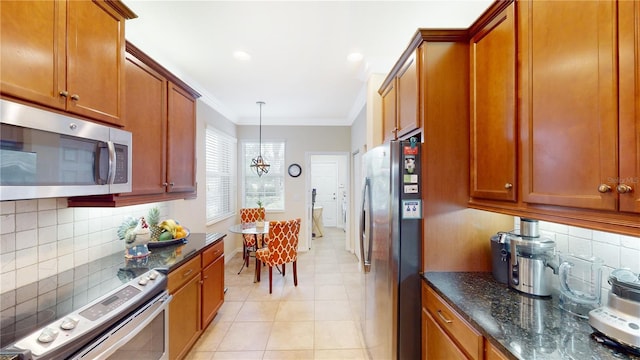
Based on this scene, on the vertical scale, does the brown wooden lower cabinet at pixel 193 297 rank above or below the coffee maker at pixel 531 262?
below

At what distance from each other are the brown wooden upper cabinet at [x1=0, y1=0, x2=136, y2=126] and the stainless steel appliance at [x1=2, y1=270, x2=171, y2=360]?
3.11 ft

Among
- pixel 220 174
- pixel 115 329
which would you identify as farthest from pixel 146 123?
pixel 220 174

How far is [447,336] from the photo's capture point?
125cm

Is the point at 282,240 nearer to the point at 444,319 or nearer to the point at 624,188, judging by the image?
the point at 444,319

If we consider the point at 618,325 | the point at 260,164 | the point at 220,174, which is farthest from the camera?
the point at 260,164

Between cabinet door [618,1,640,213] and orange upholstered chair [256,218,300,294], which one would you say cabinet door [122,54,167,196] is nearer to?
orange upholstered chair [256,218,300,294]

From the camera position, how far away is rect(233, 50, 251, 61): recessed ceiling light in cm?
259

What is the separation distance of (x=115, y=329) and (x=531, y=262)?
83.8 inches

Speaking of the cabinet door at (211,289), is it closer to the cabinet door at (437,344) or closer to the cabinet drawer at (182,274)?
the cabinet drawer at (182,274)

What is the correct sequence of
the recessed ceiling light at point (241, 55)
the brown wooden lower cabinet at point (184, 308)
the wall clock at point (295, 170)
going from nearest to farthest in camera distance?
the brown wooden lower cabinet at point (184, 308) < the recessed ceiling light at point (241, 55) < the wall clock at point (295, 170)

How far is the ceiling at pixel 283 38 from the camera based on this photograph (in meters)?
1.90

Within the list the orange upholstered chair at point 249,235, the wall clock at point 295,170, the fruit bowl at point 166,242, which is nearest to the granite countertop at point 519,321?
the fruit bowl at point 166,242

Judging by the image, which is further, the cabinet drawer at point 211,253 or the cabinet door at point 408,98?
the cabinet drawer at point 211,253

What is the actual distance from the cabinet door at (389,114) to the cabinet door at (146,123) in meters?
1.98
